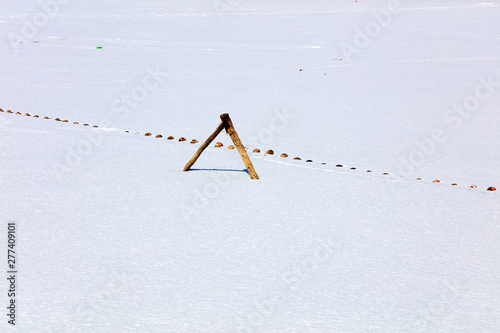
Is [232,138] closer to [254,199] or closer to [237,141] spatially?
[237,141]

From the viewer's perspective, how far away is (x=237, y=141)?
6.45 m

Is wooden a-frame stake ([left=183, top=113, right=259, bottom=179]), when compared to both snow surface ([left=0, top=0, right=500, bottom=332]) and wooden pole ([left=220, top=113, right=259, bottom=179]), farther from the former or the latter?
snow surface ([left=0, top=0, right=500, bottom=332])

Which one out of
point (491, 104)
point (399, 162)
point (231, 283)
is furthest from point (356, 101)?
point (231, 283)

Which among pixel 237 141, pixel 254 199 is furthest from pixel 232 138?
pixel 254 199

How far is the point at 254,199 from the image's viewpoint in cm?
590

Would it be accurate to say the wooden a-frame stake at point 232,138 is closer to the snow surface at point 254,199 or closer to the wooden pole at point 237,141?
the wooden pole at point 237,141

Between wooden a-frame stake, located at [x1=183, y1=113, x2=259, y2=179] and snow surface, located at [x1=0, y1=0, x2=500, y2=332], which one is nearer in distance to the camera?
snow surface, located at [x1=0, y1=0, x2=500, y2=332]

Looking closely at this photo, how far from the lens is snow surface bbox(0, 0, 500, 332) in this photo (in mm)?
3850

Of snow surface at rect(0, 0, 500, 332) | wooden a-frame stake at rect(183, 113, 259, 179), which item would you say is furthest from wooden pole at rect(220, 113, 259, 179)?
snow surface at rect(0, 0, 500, 332)

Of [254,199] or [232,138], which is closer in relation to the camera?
[254,199]

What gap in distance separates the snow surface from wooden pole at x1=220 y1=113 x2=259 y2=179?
0.40 feet

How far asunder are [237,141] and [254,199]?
74 cm

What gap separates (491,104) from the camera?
11.0 meters

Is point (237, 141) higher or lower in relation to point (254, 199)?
higher
